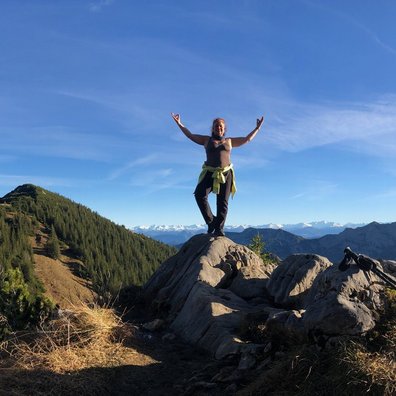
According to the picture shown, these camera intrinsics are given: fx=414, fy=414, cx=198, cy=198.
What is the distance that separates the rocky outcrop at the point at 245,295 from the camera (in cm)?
676

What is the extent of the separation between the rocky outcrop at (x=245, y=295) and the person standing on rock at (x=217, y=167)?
54.3 inches

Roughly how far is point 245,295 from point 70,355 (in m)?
6.57

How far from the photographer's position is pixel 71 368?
7.52 metres

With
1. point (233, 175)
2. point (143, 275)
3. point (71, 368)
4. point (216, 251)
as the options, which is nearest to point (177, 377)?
point (71, 368)

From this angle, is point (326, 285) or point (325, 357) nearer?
point (325, 357)

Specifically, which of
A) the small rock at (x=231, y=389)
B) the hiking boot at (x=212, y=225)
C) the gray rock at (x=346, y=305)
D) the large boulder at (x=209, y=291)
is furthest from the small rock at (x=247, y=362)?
the hiking boot at (x=212, y=225)

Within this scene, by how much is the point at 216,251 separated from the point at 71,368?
7941mm

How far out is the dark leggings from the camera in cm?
1503

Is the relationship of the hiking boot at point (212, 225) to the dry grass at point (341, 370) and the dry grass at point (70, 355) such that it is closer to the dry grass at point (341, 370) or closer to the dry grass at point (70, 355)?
the dry grass at point (70, 355)

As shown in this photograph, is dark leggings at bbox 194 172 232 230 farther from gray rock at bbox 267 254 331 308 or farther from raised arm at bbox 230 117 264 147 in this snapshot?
gray rock at bbox 267 254 331 308

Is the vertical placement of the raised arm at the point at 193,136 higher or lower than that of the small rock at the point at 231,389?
higher

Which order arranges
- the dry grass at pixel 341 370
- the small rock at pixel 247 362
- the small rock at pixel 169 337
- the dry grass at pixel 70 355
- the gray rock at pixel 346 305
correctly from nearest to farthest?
the dry grass at pixel 341 370, the gray rock at pixel 346 305, the dry grass at pixel 70 355, the small rock at pixel 247 362, the small rock at pixel 169 337

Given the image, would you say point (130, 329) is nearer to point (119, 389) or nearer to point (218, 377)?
point (119, 389)

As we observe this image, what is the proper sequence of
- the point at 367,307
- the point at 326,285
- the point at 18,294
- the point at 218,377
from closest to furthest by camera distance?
1. the point at 367,307
2. the point at 218,377
3. the point at 326,285
4. the point at 18,294
